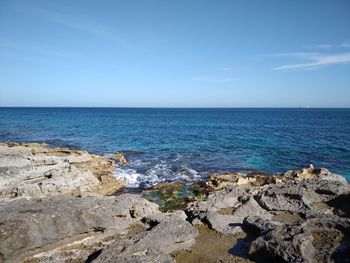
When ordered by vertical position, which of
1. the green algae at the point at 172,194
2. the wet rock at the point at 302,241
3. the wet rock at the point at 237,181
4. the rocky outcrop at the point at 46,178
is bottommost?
the green algae at the point at 172,194

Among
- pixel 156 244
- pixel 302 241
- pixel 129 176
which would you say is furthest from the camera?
pixel 129 176

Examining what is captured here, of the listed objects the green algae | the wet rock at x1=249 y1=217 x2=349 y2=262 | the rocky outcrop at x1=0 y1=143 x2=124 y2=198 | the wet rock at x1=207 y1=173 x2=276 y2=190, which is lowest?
the green algae

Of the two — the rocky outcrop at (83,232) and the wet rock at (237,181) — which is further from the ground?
the rocky outcrop at (83,232)

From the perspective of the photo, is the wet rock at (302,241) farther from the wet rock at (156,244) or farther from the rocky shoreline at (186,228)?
the wet rock at (156,244)

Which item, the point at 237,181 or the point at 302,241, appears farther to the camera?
the point at 237,181

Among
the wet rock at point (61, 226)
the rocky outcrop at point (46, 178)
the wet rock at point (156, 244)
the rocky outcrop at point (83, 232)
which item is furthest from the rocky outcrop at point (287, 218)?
the rocky outcrop at point (46, 178)

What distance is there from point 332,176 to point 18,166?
2004cm

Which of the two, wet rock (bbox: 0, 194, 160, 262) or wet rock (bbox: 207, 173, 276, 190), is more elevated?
wet rock (bbox: 0, 194, 160, 262)

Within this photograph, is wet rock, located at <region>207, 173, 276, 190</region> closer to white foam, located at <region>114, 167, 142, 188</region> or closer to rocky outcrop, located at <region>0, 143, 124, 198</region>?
white foam, located at <region>114, 167, 142, 188</region>

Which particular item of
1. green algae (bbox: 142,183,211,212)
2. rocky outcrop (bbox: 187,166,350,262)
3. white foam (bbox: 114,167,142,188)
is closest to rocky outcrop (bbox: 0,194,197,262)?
rocky outcrop (bbox: 187,166,350,262)

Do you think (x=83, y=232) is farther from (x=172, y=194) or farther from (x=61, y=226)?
(x=172, y=194)

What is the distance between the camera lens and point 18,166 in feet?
60.4

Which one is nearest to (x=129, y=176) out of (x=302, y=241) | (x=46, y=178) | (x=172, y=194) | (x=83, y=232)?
(x=172, y=194)

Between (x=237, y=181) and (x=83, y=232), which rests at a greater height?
(x=83, y=232)
